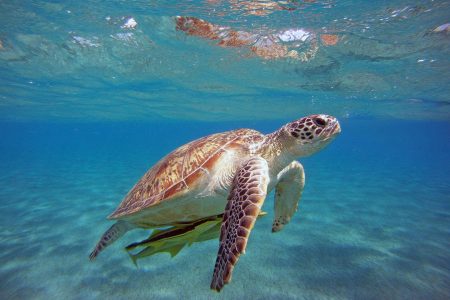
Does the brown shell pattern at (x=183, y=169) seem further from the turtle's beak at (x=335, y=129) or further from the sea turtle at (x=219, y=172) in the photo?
the turtle's beak at (x=335, y=129)

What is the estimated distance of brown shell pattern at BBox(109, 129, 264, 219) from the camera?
9.82 ft

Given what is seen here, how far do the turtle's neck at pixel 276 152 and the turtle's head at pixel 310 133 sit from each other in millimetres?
64

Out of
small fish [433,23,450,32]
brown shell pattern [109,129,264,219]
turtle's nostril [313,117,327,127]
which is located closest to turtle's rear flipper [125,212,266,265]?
brown shell pattern [109,129,264,219]

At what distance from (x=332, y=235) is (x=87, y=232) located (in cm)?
613

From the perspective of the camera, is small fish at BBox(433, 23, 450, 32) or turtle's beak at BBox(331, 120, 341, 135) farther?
small fish at BBox(433, 23, 450, 32)

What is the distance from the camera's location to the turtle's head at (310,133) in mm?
2928

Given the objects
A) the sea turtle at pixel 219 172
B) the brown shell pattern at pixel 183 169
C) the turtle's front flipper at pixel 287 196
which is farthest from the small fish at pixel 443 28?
the brown shell pattern at pixel 183 169

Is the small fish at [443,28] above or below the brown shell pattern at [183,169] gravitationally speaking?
above

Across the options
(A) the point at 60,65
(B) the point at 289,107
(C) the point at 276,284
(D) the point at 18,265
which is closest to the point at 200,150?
(C) the point at 276,284

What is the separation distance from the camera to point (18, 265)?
4852 millimetres

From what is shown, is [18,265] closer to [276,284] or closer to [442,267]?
[276,284]

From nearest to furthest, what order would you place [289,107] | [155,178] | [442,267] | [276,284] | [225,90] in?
[155,178]
[276,284]
[442,267]
[225,90]
[289,107]

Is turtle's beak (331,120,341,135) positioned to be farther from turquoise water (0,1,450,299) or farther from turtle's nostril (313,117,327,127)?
turquoise water (0,1,450,299)

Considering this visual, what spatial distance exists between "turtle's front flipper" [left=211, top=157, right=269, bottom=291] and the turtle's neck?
0.40 m
